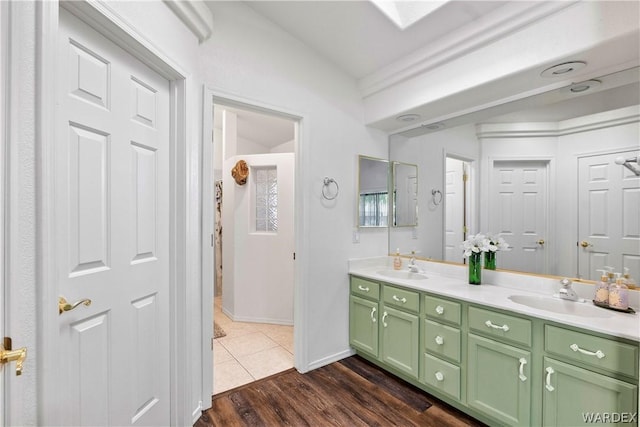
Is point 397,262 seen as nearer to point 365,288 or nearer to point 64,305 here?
point 365,288

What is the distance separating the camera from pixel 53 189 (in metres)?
0.95

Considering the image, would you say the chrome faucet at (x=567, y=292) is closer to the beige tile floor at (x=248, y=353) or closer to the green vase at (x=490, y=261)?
the green vase at (x=490, y=261)

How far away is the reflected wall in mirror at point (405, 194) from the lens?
112 inches

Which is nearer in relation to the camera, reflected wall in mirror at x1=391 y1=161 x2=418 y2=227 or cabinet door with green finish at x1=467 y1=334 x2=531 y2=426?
cabinet door with green finish at x1=467 y1=334 x2=531 y2=426

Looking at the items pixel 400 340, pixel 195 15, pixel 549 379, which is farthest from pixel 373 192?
pixel 195 15

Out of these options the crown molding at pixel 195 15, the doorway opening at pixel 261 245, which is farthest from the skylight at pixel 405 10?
the doorway opening at pixel 261 245

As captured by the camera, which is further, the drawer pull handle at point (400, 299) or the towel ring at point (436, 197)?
the towel ring at point (436, 197)

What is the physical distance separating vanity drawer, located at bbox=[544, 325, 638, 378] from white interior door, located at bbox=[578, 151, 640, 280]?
0.58m

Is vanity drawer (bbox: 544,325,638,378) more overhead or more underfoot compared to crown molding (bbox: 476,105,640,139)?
more underfoot

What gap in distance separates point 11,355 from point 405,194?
9.03ft

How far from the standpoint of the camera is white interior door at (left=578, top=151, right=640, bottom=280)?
1.67m

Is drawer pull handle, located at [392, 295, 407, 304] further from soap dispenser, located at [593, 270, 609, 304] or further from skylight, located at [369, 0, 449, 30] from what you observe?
skylight, located at [369, 0, 449, 30]

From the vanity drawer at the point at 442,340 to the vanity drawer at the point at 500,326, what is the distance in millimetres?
147

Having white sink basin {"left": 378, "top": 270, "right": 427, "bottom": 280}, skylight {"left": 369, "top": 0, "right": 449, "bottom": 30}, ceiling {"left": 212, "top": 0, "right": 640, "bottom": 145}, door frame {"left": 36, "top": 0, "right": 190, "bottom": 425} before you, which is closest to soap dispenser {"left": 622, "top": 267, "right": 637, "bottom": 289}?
ceiling {"left": 212, "top": 0, "right": 640, "bottom": 145}
